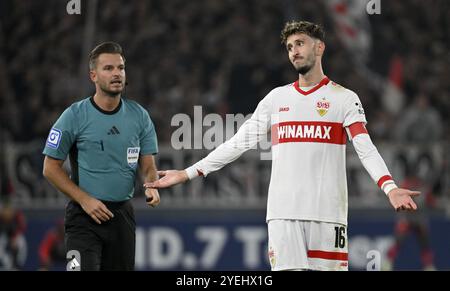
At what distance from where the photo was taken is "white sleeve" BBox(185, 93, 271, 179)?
6.85 m

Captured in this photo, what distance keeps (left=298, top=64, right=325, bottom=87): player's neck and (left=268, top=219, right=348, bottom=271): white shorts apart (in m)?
0.87

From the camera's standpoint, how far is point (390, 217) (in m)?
14.0

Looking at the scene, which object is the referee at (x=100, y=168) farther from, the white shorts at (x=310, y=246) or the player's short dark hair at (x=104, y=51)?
the white shorts at (x=310, y=246)

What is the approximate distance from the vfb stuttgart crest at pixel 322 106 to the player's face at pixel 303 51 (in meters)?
0.23

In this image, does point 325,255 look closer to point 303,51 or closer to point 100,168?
point 303,51

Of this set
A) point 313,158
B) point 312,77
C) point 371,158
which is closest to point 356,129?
point 371,158

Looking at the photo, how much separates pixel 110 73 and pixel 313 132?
54.6 inches

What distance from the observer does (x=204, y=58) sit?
15.1 m

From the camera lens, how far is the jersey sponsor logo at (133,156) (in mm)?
7074

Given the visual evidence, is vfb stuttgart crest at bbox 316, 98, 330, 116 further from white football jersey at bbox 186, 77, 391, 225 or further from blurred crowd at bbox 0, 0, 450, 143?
blurred crowd at bbox 0, 0, 450, 143

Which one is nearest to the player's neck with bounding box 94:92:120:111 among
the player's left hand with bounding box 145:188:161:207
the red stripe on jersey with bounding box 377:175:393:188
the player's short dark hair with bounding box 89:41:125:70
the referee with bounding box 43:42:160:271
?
the referee with bounding box 43:42:160:271

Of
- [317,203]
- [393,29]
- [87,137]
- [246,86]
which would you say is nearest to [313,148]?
[317,203]

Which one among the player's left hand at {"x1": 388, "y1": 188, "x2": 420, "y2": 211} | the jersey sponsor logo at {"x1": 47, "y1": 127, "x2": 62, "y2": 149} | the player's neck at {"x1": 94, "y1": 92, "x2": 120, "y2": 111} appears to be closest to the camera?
the player's left hand at {"x1": 388, "y1": 188, "x2": 420, "y2": 211}
